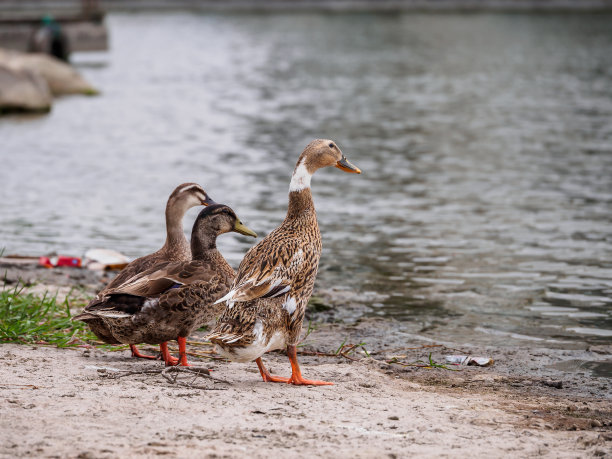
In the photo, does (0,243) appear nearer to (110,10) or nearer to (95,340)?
(95,340)

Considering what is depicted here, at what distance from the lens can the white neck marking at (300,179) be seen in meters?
6.87

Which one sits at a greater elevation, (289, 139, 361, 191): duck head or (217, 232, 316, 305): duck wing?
(289, 139, 361, 191): duck head

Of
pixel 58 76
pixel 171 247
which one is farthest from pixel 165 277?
pixel 58 76

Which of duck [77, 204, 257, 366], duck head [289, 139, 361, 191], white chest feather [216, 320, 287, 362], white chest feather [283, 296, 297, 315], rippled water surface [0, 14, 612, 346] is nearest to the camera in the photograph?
white chest feather [216, 320, 287, 362]

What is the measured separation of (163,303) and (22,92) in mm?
21463

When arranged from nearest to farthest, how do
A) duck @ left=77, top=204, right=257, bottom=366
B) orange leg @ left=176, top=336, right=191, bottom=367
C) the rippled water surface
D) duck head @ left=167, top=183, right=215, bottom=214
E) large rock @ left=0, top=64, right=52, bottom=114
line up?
duck @ left=77, top=204, right=257, bottom=366
orange leg @ left=176, top=336, right=191, bottom=367
duck head @ left=167, top=183, right=215, bottom=214
the rippled water surface
large rock @ left=0, top=64, right=52, bottom=114

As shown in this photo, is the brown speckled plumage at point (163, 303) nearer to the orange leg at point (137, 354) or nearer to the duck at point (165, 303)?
the duck at point (165, 303)

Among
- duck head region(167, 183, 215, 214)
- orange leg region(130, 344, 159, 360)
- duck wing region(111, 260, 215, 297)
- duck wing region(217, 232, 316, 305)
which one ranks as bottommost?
orange leg region(130, 344, 159, 360)

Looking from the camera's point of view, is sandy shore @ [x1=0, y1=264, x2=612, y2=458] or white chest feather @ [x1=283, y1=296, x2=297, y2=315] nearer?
sandy shore @ [x1=0, y1=264, x2=612, y2=458]

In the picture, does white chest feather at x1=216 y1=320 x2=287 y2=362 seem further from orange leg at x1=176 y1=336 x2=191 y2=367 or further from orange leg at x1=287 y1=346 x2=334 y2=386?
orange leg at x1=176 y1=336 x2=191 y2=367

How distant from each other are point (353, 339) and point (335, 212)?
6362 millimetres

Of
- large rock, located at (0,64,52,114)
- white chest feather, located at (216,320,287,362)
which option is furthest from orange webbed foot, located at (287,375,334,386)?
large rock, located at (0,64,52,114)

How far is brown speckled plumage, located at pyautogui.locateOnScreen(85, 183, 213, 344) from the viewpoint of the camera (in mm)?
6998

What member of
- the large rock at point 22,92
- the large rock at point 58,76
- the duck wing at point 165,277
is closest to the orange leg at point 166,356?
the duck wing at point 165,277
